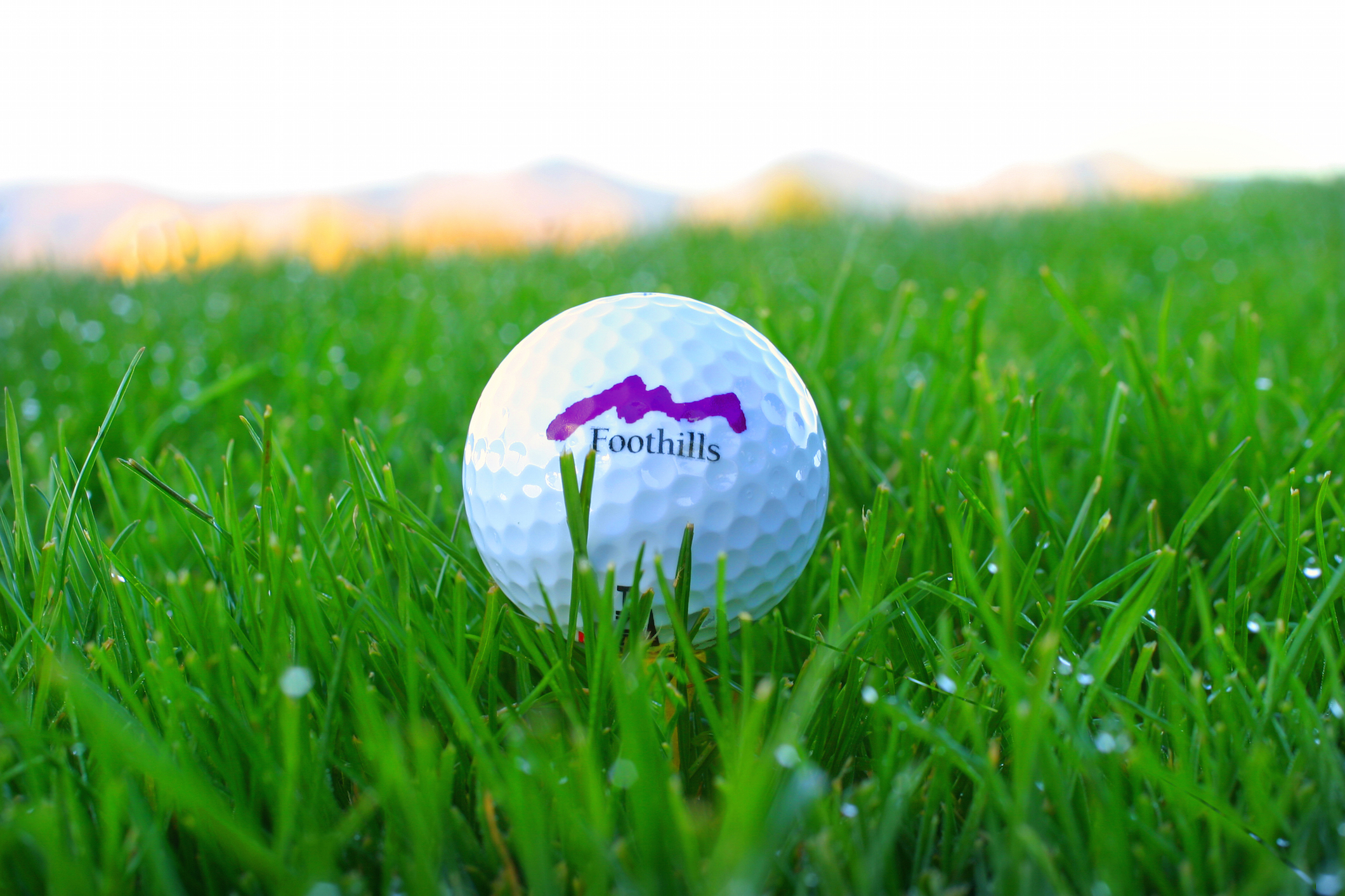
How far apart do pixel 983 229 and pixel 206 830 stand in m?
5.97

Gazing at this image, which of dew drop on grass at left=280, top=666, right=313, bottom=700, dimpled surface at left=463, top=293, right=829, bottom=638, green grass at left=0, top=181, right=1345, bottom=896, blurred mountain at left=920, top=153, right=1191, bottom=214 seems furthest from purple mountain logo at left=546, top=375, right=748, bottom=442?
blurred mountain at left=920, top=153, right=1191, bottom=214

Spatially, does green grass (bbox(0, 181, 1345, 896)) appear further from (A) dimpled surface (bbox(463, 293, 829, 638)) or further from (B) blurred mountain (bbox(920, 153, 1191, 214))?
(B) blurred mountain (bbox(920, 153, 1191, 214))

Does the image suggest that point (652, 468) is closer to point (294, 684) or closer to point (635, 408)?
point (635, 408)

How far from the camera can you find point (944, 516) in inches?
52.1

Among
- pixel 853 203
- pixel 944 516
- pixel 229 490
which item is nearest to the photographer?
pixel 229 490

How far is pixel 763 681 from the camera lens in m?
0.99

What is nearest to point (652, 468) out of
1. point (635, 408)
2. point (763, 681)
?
point (635, 408)

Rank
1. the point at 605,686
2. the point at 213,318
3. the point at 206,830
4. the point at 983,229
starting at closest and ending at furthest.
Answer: the point at 206,830 → the point at 605,686 → the point at 213,318 → the point at 983,229

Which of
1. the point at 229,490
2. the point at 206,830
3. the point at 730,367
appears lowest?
the point at 206,830

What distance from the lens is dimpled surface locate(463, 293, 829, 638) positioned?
42.3 inches

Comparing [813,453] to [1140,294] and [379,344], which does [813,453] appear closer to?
[379,344]

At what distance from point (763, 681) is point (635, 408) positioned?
0.36 meters

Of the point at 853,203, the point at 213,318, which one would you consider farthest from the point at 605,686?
the point at 853,203

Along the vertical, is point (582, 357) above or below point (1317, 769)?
above
